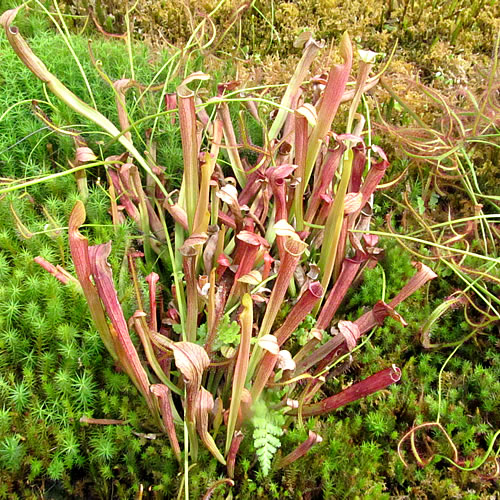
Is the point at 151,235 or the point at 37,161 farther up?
the point at 37,161

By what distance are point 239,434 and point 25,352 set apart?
23.5 inches

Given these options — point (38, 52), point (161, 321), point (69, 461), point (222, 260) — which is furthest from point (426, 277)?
point (38, 52)

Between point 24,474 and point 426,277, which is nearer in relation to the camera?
point 24,474

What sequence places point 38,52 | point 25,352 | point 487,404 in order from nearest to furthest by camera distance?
point 25,352 → point 487,404 → point 38,52

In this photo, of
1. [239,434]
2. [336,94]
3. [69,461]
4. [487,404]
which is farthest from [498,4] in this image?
[69,461]

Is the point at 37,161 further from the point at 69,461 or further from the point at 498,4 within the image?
the point at 498,4

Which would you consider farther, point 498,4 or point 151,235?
point 498,4

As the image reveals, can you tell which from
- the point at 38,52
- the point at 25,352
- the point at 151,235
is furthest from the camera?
the point at 38,52

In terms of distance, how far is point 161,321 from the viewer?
1.50m

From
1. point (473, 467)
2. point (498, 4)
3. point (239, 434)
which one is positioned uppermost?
point (498, 4)

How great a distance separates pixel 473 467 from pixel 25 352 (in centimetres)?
120

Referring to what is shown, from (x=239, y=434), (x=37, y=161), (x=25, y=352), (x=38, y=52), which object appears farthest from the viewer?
(x=38, y=52)

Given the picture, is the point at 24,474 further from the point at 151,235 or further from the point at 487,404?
the point at 487,404

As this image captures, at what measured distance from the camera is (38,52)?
2055 mm
